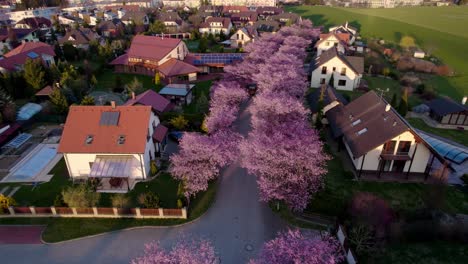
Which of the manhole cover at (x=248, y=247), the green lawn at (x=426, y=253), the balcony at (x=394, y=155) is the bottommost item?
the manhole cover at (x=248, y=247)

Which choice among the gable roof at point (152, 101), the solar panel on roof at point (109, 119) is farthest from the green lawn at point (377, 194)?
the gable roof at point (152, 101)

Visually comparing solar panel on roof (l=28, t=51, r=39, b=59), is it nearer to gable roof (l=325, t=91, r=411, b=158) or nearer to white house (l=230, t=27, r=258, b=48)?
white house (l=230, t=27, r=258, b=48)

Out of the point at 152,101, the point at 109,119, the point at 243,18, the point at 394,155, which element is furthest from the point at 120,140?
the point at 243,18

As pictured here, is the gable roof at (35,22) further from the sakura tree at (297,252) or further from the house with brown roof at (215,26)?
the sakura tree at (297,252)

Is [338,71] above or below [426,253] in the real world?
above

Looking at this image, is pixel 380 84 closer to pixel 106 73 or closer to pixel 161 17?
pixel 106 73

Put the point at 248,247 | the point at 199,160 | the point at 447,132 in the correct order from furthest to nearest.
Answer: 1. the point at 447,132
2. the point at 199,160
3. the point at 248,247

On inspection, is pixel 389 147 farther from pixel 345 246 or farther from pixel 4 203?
pixel 4 203

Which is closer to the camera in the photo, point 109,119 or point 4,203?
point 4,203
